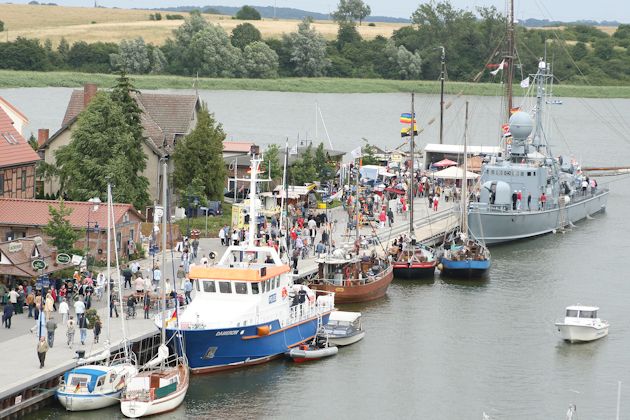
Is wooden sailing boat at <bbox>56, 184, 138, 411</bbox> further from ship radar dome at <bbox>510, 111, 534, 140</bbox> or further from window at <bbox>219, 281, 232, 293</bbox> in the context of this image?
ship radar dome at <bbox>510, 111, 534, 140</bbox>

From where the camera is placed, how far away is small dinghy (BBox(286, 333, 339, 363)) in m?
55.0

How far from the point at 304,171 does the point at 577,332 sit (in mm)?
36753

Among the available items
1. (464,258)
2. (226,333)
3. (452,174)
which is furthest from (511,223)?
(226,333)

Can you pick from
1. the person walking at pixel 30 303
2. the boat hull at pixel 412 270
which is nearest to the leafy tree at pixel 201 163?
the boat hull at pixel 412 270

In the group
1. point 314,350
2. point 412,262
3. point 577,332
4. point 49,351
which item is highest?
point 412,262

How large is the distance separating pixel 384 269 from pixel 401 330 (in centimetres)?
713

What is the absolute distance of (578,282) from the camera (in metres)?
75.6

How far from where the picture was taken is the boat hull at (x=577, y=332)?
6009cm

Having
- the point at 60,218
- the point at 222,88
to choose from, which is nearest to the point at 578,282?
the point at 60,218

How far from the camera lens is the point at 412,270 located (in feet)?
239

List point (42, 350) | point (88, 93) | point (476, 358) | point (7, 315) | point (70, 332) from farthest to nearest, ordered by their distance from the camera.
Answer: point (88, 93) < point (476, 358) < point (7, 315) < point (70, 332) < point (42, 350)

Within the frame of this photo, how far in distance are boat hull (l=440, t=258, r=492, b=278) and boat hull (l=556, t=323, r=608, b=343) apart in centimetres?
1357

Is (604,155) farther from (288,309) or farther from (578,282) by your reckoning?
(288,309)

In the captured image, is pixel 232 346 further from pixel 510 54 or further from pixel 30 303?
pixel 510 54
